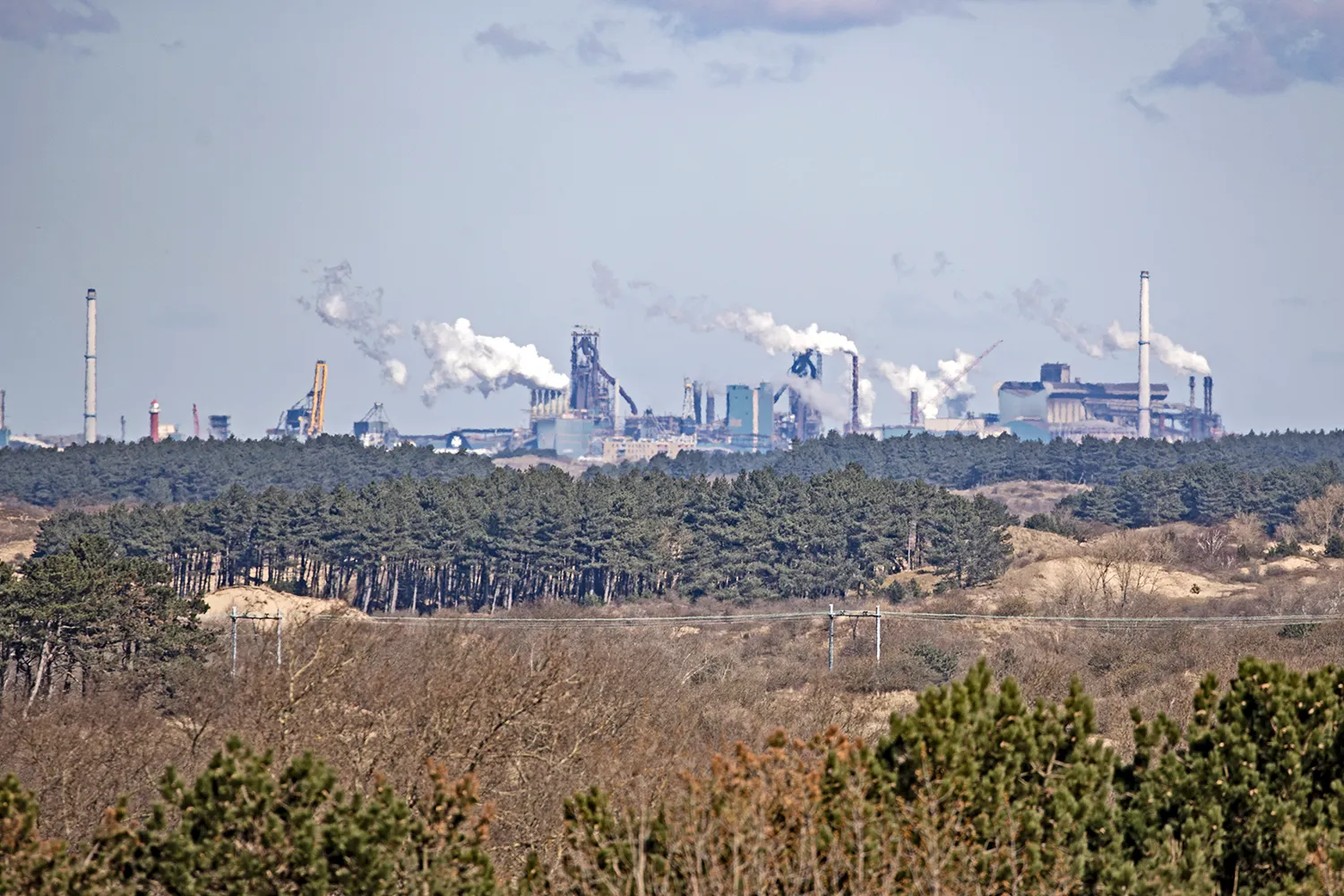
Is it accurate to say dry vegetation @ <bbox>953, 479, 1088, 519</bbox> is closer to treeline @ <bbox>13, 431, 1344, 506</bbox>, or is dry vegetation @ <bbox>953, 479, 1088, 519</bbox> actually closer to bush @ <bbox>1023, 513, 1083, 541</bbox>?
treeline @ <bbox>13, 431, 1344, 506</bbox>

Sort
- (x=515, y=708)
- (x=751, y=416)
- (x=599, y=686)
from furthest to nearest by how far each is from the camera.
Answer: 1. (x=751, y=416)
2. (x=599, y=686)
3. (x=515, y=708)

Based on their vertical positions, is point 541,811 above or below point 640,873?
below

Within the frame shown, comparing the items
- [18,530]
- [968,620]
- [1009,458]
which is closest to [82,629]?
[968,620]

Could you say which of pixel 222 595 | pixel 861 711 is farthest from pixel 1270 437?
pixel 861 711

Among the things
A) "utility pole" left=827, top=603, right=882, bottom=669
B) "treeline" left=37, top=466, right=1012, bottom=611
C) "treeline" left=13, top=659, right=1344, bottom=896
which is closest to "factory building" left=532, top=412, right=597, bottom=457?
"treeline" left=37, top=466, right=1012, bottom=611

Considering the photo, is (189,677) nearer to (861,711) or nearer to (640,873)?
(861,711)

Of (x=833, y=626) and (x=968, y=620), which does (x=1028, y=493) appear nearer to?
(x=968, y=620)

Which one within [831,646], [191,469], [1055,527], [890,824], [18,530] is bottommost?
[831,646]
